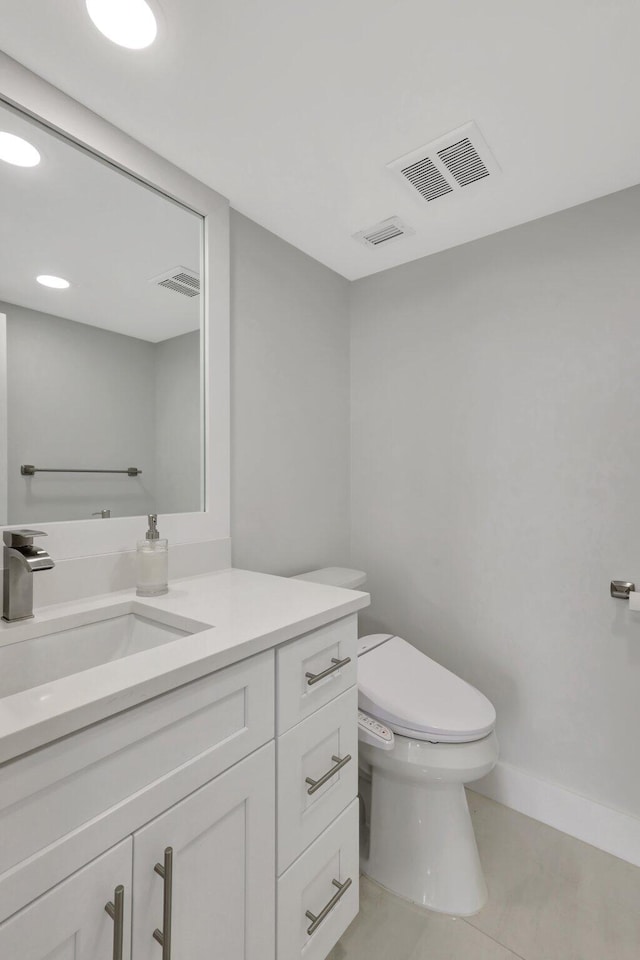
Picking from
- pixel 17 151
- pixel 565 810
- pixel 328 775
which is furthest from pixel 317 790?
pixel 17 151

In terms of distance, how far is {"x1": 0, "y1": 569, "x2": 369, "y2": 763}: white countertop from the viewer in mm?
568

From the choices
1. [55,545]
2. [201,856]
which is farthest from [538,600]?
[55,545]

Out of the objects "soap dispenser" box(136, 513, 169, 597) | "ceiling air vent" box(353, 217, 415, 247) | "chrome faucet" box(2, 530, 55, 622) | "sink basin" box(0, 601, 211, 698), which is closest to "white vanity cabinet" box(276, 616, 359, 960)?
"sink basin" box(0, 601, 211, 698)

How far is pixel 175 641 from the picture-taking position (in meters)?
0.82

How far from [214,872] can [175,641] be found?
378 mm

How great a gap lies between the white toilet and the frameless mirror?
864mm

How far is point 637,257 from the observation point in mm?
1493

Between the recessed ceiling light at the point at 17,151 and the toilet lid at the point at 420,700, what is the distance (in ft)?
5.27

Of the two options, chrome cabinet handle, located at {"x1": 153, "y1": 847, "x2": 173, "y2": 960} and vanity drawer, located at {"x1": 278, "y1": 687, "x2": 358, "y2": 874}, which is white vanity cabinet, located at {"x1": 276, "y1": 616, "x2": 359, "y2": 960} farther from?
chrome cabinet handle, located at {"x1": 153, "y1": 847, "x2": 173, "y2": 960}

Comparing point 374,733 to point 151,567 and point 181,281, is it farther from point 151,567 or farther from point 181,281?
point 181,281

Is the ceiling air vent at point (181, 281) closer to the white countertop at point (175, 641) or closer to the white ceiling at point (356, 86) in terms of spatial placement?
the white ceiling at point (356, 86)

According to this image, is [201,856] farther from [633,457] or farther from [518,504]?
[633,457]

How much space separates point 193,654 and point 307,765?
44 centimetres

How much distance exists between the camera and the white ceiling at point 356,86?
37.1 inches
